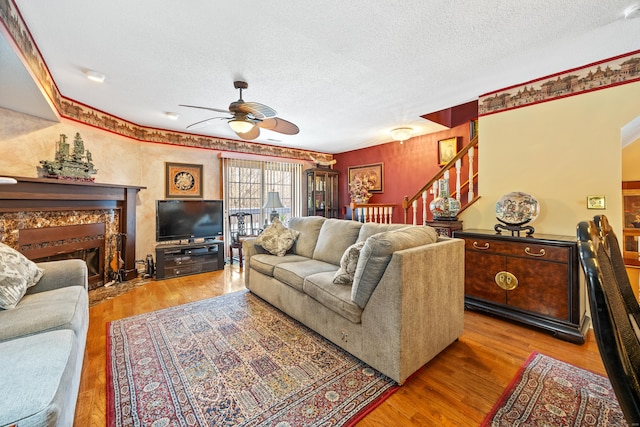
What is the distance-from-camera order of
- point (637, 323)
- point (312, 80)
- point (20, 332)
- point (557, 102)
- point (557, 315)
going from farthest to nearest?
point (312, 80)
point (557, 102)
point (557, 315)
point (20, 332)
point (637, 323)

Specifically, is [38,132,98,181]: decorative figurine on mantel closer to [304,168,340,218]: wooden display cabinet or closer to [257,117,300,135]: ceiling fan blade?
[257,117,300,135]: ceiling fan blade

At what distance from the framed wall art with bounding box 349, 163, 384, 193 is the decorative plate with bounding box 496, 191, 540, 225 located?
3111 millimetres

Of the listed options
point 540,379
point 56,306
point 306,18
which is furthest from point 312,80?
point 540,379

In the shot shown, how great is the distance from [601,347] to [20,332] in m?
2.39

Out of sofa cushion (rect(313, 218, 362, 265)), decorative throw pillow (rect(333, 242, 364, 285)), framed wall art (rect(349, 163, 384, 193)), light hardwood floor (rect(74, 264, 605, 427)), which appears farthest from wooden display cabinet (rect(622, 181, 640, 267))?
decorative throw pillow (rect(333, 242, 364, 285))

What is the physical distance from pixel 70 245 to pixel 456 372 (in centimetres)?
440

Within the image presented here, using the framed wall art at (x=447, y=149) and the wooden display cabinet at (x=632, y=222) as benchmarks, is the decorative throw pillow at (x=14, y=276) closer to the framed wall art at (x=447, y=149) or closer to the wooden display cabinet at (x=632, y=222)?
the framed wall art at (x=447, y=149)

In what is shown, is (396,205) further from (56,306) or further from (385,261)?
(56,306)

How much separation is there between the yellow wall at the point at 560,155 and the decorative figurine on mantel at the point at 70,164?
4879mm

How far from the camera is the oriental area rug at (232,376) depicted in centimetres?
148

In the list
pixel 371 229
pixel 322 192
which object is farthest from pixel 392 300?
pixel 322 192

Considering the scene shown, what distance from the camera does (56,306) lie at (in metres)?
1.69

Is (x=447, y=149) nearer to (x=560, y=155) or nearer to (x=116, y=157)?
(x=560, y=155)

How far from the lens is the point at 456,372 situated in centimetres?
184
